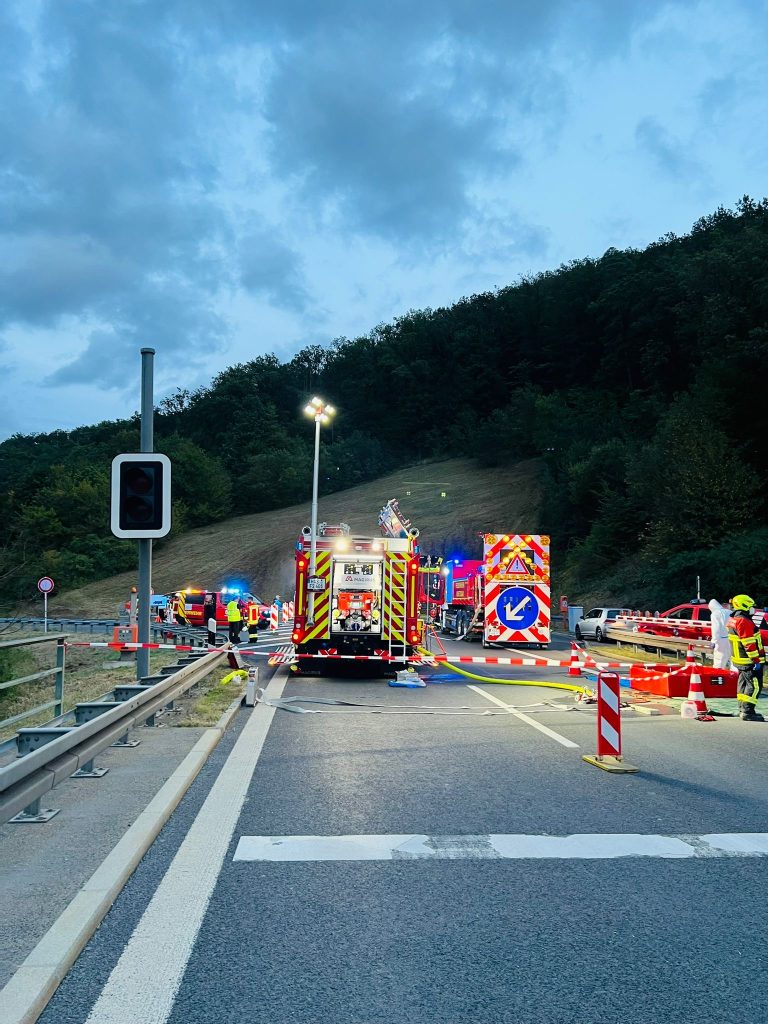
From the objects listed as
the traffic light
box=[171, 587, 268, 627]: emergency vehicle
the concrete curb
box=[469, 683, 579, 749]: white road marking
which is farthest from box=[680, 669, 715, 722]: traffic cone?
box=[171, 587, 268, 627]: emergency vehicle

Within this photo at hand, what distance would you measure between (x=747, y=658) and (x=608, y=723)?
16.2 feet

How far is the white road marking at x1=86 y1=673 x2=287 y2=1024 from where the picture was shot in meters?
3.72

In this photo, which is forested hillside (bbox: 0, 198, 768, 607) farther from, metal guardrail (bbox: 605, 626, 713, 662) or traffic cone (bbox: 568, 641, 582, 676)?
traffic cone (bbox: 568, 641, 582, 676)

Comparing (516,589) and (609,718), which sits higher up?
(516,589)

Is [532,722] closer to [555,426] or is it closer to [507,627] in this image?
[507,627]

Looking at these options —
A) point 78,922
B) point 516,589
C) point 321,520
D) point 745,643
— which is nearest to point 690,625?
point 516,589

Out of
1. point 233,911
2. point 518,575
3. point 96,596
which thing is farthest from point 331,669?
point 96,596

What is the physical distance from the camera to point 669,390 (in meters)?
72.3

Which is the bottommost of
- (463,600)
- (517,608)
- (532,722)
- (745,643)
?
(532,722)

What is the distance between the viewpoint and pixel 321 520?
262ft

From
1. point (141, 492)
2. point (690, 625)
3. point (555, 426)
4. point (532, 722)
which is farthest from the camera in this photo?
point (555, 426)

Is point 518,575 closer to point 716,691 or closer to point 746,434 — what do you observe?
point 716,691

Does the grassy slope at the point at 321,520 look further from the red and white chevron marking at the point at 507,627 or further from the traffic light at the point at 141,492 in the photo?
the traffic light at the point at 141,492

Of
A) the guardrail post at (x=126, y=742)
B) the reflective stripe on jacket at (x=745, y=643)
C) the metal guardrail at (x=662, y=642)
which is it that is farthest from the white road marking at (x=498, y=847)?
the metal guardrail at (x=662, y=642)
